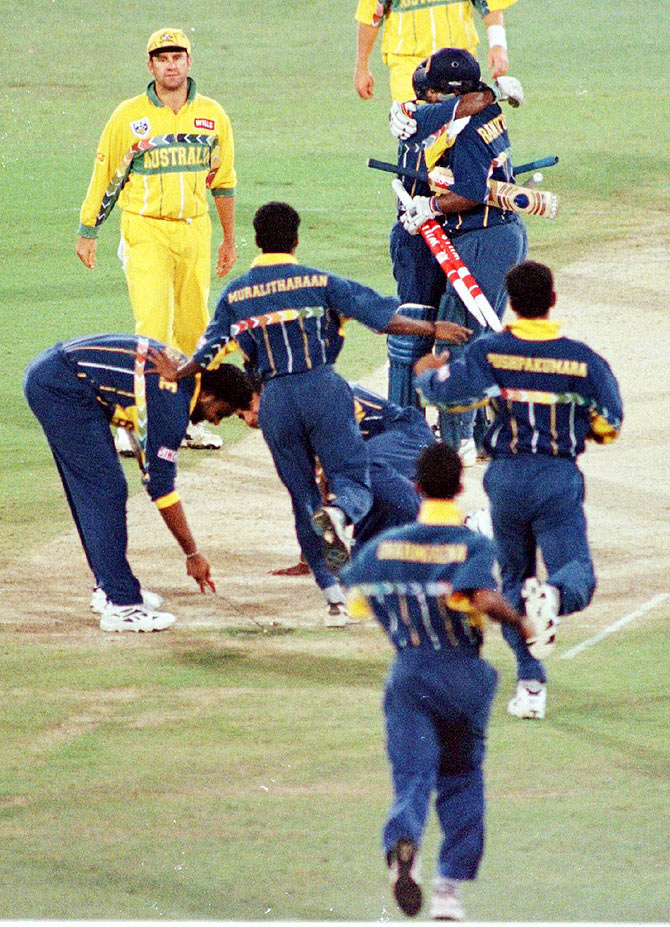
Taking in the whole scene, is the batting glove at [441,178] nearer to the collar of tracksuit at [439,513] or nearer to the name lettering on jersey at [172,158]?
the name lettering on jersey at [172,158]

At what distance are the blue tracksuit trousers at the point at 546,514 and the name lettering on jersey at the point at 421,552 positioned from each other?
1320 millimetres

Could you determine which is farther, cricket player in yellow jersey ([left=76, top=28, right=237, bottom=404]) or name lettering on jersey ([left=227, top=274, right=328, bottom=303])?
cricket player in yellow jersey ([left=76, top=28, right=237, bottom=404])

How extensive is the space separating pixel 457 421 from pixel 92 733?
4.04 m

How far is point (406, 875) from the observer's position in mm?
5363

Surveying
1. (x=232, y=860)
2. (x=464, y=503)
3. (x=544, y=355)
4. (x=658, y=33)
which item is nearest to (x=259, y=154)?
(x=658, y=33)

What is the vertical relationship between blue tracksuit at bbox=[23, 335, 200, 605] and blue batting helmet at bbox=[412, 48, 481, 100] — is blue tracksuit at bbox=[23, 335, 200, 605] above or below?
below

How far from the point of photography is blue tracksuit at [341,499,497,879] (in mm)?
5574

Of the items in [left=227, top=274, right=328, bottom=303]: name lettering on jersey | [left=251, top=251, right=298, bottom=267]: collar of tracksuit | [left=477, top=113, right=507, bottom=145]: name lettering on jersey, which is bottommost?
[left=227, top=274, right=328, bottom=303]: name lettering on jersey

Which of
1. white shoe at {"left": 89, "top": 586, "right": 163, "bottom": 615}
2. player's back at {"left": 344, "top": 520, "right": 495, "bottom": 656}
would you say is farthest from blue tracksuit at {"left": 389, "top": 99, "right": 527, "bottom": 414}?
player's back at {"left": 344, "top": 520, "right": 495, "bottom": 656}

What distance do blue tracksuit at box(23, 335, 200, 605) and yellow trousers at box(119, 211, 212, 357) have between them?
8.77ft

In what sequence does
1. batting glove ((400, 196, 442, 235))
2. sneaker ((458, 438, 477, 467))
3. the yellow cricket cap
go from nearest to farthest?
1. batting glove ((400, 196, 442, 235))
2. the yellow cricket cap
3. sneaker ((458, 438, 477, 467))

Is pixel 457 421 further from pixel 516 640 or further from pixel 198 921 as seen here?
pixel 198 921

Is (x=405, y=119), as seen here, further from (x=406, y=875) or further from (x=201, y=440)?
(x=406, y=875)

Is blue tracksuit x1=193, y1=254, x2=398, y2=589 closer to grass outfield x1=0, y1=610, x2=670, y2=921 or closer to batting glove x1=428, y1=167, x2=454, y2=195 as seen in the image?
grass outfield x1=0, y1=610, x2=670, y2=921
